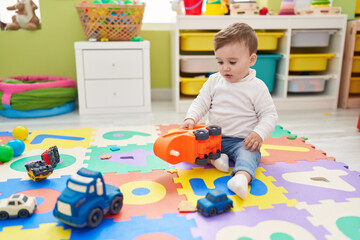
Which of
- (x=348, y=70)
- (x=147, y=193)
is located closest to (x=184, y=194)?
(x=147, y=193)

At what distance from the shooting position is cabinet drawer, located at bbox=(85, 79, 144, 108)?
6.57 feet

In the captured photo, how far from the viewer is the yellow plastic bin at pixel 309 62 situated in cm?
215

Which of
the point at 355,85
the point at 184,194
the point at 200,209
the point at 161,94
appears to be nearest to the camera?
the point at 200,209

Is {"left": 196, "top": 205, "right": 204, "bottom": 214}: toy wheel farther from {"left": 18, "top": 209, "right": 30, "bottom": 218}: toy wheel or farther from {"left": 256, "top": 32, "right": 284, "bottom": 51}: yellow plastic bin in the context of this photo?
{"left": 256, "top": 32, "right": 284, "bottom": 51}: yellow plastic bin

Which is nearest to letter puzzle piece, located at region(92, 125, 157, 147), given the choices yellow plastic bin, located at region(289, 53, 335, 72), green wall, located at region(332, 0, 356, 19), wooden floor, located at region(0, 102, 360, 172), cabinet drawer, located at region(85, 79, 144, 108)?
wooden floor, located at region(0, 102, 360, 172)

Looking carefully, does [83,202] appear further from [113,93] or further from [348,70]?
[348,70]

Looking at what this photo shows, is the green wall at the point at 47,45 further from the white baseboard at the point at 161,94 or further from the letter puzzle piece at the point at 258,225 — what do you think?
the letter puzzle piece at the point at 258,225

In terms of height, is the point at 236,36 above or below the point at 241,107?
above

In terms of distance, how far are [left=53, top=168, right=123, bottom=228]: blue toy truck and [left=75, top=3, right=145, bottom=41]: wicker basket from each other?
55.0 inches

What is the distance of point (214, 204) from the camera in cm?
85

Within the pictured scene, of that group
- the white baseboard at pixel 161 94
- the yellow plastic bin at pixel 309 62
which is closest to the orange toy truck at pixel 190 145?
the yellow plastic bin at pixel 309 62

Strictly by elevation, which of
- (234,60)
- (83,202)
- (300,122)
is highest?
(234,60)

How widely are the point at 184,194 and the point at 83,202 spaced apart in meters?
0.32

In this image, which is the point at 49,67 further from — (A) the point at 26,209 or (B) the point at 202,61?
(A) the point at 26,209
